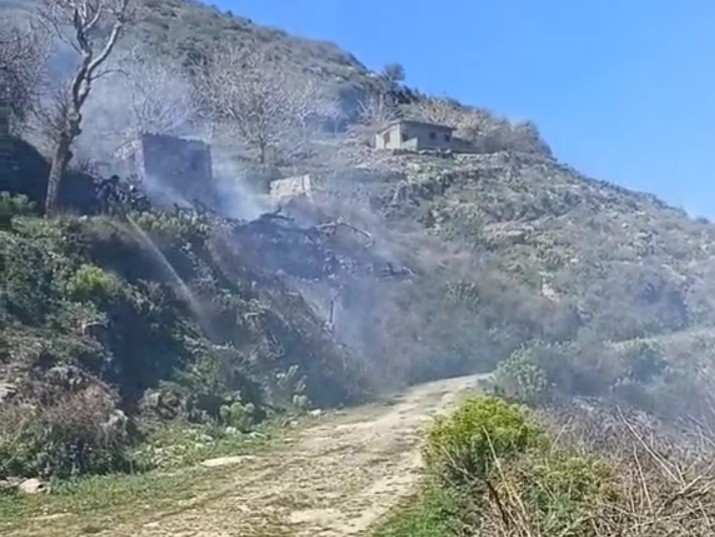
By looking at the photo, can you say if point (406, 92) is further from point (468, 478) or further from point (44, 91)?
point (468, 478)

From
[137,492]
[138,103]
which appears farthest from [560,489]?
[138,103]

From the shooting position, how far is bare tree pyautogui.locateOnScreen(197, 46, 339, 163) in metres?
51.2

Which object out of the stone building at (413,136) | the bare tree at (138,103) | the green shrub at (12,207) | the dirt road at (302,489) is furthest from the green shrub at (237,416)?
the stone building at (413,136)

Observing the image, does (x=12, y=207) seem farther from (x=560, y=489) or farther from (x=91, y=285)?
(x=560, y=489)

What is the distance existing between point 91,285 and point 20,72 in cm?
1153

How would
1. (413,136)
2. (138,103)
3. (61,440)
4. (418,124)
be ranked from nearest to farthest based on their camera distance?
(61,440)
(138,103)
(413,136)
(418,124)

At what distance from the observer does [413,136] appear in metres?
59.3

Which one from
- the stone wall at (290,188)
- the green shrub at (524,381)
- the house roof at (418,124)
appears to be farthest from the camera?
the house roof at (418,124)

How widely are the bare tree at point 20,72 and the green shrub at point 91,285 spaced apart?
8787mm

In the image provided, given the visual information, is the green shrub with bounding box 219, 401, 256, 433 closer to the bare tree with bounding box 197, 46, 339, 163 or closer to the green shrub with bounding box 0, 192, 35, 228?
the green shrub with bounding box 0, 192, 35, 228

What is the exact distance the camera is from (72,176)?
25.7m

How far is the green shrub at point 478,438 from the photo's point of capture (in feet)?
31.4

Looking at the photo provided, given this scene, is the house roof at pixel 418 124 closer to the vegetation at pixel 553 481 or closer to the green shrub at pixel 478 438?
the vegetation at pixel 553 481

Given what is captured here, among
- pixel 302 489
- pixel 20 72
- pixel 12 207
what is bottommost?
pixel 302 489
